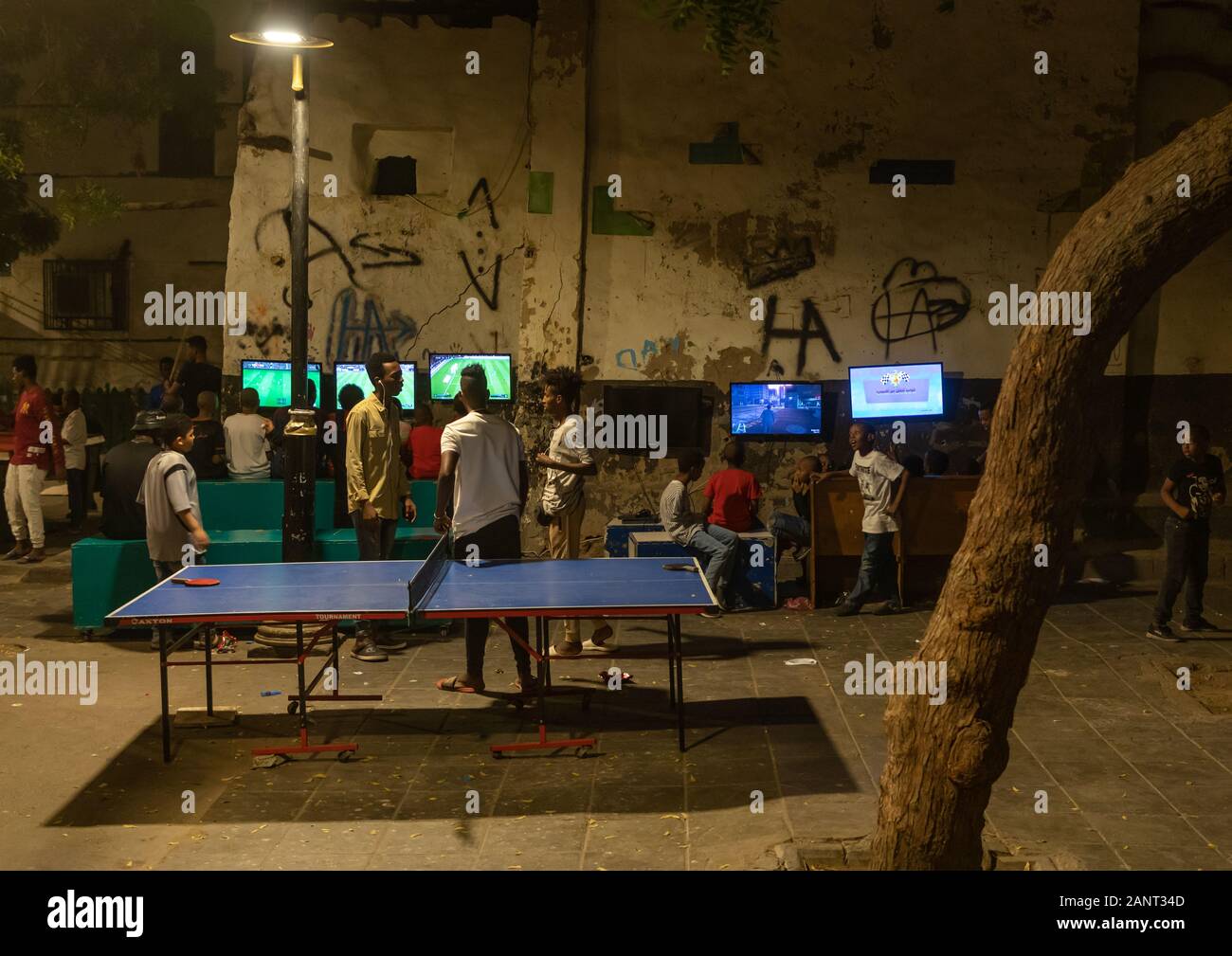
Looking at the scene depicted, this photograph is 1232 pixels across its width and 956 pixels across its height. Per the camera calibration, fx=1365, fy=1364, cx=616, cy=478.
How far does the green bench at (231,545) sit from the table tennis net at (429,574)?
2.13m

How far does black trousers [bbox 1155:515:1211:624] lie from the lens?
36.6 feet

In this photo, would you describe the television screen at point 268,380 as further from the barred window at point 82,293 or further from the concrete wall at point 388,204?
the barred window at point 82,293

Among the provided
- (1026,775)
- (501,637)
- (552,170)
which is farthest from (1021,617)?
(552,170)

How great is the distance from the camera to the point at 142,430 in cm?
1048

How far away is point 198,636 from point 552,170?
248 inches

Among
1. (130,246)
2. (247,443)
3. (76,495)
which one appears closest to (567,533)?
(247,443)

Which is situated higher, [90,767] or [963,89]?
[963,89]

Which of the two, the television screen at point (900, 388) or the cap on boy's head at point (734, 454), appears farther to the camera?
the television screen at point (900, 388)

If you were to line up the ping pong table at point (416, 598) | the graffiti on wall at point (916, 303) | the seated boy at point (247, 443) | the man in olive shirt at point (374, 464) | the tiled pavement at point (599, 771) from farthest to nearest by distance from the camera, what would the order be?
the graffiti on wall at point (916, 303) → the seated boy at point (247, 443) → the man in olive shirt at point (374, 464) → the ping pong table at point (416, 598) → the tiled pavement at point (599, 771)

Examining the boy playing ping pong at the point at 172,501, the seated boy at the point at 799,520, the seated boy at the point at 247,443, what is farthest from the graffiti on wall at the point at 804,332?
the boy playing ping pong at the point at 172,501

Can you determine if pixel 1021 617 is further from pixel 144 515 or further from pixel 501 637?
pixel 144 515

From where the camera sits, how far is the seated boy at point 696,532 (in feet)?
39.9
